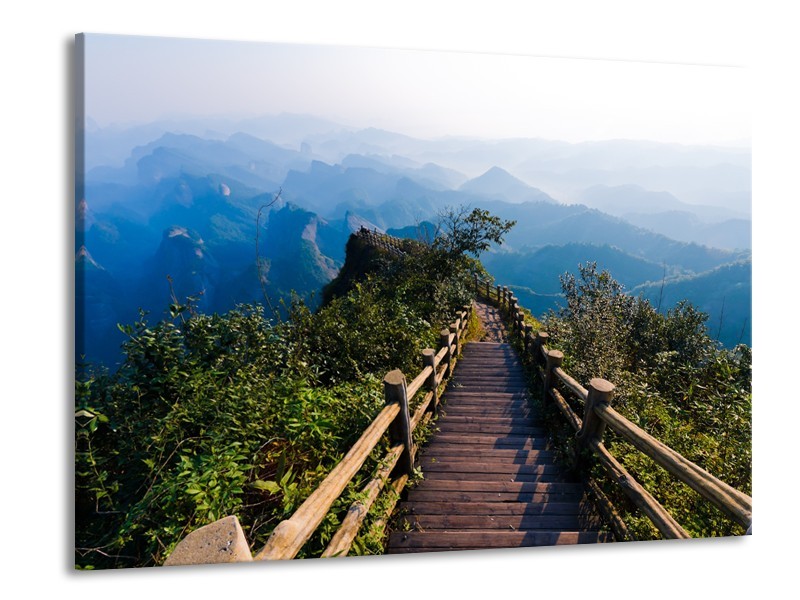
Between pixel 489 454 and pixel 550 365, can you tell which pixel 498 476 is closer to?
pixel 489 454

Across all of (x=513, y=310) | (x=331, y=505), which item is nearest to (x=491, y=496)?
(x=331, y=505)

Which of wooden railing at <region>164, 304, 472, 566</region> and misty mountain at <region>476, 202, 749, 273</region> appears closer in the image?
wooden railing at <region>164, 304, 472, 566</region>

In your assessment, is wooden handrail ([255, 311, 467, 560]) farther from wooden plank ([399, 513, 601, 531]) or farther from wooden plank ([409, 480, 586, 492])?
wooden plank ([399, 513, 601, 531])

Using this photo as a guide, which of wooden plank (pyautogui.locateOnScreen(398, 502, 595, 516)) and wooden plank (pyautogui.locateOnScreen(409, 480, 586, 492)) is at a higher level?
wooden plank (pyautogui.locateOnScreen(409, 480, 586, 492))

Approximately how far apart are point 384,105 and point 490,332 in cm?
750

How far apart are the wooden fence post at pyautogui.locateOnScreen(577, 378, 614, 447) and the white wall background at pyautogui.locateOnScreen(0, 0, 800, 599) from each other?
739 mm

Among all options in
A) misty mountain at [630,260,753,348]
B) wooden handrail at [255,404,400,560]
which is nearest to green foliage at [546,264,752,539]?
misty mountain at [630,260,753,348]

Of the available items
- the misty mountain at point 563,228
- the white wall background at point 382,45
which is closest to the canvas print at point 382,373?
the white wall background at point 382,45

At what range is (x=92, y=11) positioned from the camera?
2.61 metres

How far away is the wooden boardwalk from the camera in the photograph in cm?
269

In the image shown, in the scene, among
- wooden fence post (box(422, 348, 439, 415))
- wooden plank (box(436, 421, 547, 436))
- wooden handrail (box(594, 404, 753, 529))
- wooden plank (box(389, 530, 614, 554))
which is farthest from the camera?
wooden fence post (box(422, 348, 439, 415))

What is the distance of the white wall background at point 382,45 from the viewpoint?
2410 millimetres

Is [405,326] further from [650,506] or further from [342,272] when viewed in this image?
[342,272]

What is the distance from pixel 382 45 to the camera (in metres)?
3.02
